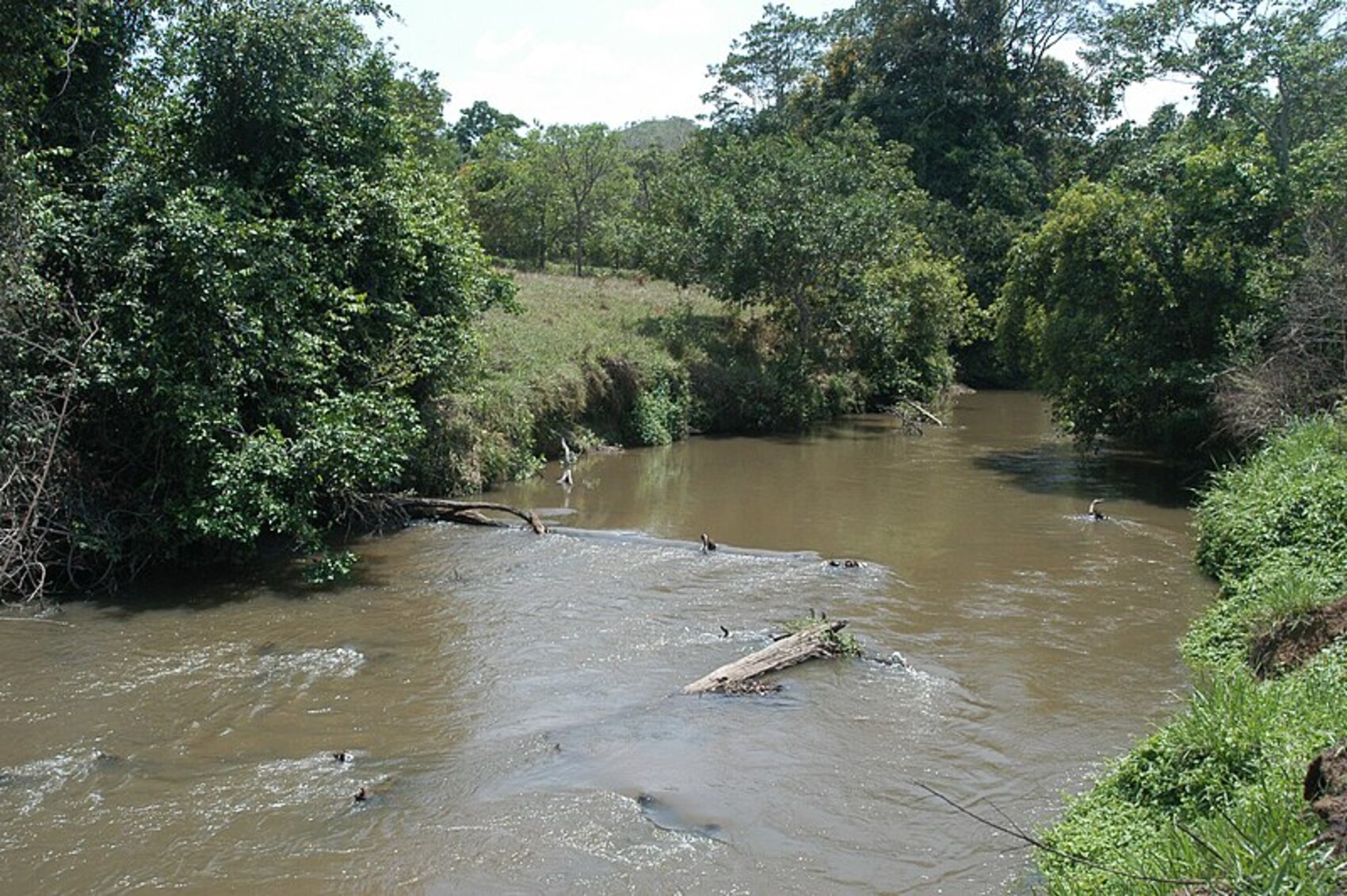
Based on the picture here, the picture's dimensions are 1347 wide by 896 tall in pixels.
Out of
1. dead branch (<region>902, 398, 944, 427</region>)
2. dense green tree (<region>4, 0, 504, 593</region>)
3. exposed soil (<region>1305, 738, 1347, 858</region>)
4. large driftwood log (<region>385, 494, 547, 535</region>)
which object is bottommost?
large driftwood log (<region>385, 494, 547, 535</region>)

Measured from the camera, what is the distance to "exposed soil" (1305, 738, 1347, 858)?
15.0ft

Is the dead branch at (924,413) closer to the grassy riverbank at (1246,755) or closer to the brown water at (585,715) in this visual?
the brown water at (585,715)

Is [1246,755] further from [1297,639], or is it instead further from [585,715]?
[585,715]

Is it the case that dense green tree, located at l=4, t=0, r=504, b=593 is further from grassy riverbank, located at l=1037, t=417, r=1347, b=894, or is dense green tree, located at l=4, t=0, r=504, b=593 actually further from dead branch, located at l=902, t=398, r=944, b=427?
dead branch, located at l=902, t=398, r=944, b=427

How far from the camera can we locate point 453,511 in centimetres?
1669

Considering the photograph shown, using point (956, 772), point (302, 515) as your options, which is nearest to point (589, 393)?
point (302, 515)

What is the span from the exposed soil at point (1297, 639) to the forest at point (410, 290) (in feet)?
2.46

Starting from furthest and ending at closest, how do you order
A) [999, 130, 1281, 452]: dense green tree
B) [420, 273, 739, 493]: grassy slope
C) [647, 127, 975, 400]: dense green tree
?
1. [647, 127, 975, 400]: dense green tree
2. [420, 273, 739, 493]: grassy slope
3. [999, 130, 1281, 452]: dense green tree

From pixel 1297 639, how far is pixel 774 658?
14.5 ft

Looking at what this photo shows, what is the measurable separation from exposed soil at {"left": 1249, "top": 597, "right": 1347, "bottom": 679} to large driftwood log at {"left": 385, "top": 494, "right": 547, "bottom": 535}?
32.7 feet

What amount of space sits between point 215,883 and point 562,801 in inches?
89.3

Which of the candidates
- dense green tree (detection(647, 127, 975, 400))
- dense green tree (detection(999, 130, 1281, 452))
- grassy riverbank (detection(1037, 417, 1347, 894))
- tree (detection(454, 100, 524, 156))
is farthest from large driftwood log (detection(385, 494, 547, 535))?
tree (detection(454, 100, 524, 156))

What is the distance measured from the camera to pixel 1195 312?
1939 centimetres

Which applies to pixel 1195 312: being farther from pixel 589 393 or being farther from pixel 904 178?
pixel 904 178
